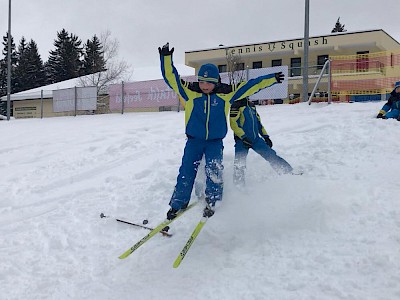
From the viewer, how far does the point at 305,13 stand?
44.4ft

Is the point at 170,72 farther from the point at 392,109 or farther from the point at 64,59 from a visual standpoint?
the point at 64,59

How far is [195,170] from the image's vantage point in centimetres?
443

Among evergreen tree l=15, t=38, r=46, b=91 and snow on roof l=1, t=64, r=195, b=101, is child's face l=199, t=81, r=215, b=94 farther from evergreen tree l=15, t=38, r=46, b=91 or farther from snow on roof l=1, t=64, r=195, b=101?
evergreen tree l=15, t=38, r=46, b=91

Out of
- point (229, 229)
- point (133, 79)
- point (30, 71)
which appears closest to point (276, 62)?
point (133, 79)

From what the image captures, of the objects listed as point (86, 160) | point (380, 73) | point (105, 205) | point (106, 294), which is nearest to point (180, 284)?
point (106, 294)

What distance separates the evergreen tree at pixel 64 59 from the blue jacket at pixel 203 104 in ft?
190

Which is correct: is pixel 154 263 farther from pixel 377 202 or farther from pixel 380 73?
pixel 380 73

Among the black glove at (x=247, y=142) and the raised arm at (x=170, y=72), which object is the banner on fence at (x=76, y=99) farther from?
the raised arm at (x=170, y=72)

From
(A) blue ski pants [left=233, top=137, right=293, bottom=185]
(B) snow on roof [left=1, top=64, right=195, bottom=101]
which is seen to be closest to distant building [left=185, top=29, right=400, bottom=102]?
(B) snow on roof [left=1, top=64, right=195, bottom=101]

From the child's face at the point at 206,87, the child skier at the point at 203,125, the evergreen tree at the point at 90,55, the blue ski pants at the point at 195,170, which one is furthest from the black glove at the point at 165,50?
the evergreen tree at the point at 90,55

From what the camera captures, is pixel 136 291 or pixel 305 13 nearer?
pixel 136 291

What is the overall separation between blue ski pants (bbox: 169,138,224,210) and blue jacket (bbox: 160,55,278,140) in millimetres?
117

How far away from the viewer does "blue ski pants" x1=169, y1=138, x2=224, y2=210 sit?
4.30m

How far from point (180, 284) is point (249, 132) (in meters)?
2.71
